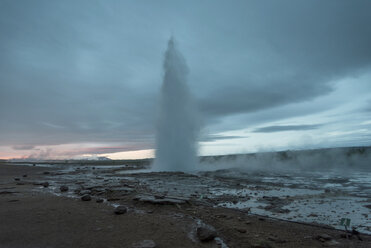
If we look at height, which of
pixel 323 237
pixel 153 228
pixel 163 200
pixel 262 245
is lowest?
pixel 323 237

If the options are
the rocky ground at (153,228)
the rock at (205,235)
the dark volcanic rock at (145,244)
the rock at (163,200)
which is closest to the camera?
the dark volcanic rock at (145,244)

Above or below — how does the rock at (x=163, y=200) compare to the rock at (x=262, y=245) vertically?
above

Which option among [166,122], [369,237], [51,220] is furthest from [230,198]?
[166,122]

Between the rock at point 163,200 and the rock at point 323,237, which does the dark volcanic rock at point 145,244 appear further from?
→ the rock at point 323,237

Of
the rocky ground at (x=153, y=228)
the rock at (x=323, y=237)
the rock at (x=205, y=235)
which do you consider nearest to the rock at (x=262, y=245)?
the rocky ground at (x=153, y=228)

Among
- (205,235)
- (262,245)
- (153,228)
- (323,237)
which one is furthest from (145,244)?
(323,237)

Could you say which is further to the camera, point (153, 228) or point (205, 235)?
point (153, 228)

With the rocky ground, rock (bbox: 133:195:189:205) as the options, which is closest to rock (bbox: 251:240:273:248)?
the rocky ground

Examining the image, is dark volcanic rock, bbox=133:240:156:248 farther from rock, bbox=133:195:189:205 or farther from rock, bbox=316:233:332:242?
Answer: rock, bbox=316:233:332:242

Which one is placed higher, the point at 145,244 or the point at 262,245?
the point at 145,244

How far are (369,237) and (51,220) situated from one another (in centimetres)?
1057

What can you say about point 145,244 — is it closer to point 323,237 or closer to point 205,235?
point 205,235

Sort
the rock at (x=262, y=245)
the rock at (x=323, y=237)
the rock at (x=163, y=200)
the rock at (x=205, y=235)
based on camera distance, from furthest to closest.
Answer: the rock at (x=163, y=200), the rock at (x=323, y=237), the rock at (x=205, y=235), the rock at (x=262, y=245)

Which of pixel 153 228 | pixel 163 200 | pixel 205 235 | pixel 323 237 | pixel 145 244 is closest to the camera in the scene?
pixel 145 244
